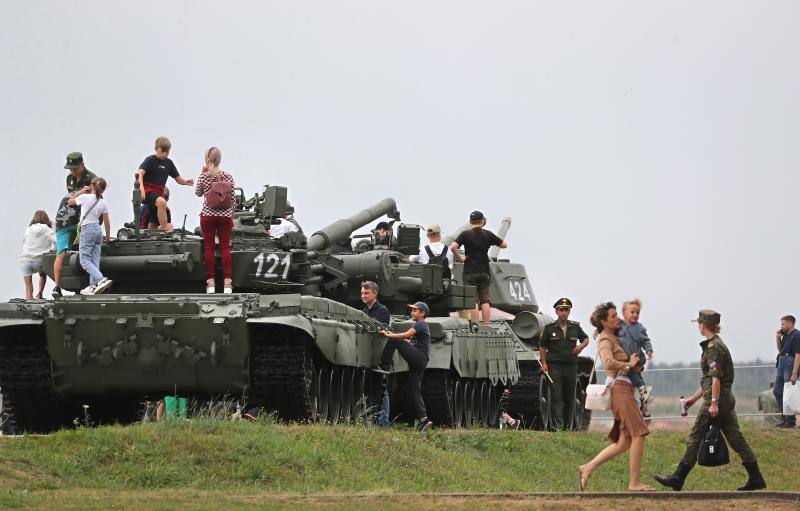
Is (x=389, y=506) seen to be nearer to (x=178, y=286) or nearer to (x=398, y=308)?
(x=178, y=286)

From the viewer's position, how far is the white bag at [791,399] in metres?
26.8

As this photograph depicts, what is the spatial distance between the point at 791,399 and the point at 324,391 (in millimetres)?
9181

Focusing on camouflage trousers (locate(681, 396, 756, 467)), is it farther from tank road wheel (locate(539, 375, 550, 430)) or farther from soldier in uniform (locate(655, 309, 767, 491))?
tank road wheel (locate(539, 375, 550, 430))

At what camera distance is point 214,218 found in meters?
19.9

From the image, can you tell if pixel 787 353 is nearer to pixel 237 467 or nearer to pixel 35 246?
pixel 35 246

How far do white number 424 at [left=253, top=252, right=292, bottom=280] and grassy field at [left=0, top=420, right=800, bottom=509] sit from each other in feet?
8.07

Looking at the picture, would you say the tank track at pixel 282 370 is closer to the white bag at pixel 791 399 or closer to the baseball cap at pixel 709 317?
the baseball cap at pixel 709 317

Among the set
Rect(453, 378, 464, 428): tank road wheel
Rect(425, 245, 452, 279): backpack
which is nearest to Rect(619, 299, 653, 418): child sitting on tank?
Rect(453, 378, 464, 428): tank road wheel

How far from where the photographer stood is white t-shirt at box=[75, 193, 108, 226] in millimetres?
20328

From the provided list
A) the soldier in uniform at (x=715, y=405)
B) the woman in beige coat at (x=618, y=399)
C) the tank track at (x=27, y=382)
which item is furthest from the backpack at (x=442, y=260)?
the woman in beige coat at (x=618, y=399)

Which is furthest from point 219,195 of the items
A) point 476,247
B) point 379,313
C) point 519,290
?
point 519,290

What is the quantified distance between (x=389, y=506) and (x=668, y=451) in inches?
482

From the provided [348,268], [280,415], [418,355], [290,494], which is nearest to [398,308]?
[348,268]

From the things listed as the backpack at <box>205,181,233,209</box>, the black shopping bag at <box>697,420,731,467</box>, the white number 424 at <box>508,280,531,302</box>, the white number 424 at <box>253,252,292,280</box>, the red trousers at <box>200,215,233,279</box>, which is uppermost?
the backpack at <box>205,181,233,209</box>
